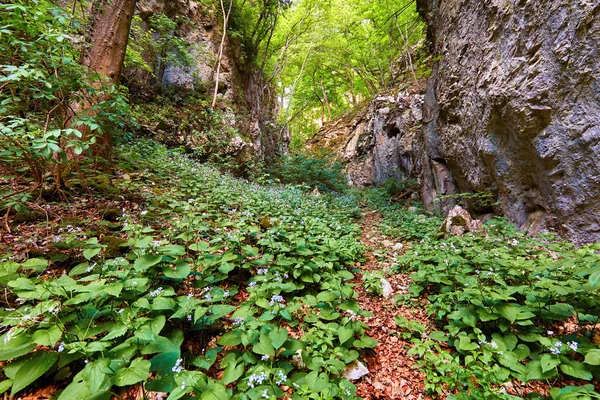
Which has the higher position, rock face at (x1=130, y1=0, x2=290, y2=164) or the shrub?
rock face at (x1=130, y1=0, x2=290, y2=164)

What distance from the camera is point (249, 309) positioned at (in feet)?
7.48

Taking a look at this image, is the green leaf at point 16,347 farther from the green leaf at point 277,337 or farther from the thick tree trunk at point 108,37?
the thick tree trunk at point 108,37

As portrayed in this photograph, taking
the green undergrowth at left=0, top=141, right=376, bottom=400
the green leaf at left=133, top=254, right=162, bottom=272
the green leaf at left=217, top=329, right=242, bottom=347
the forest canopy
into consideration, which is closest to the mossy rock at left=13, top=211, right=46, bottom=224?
the green undergrowth at left=0, top=141, right=376, bottom=400

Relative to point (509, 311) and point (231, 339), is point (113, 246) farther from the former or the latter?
point (509, 311)

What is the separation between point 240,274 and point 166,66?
11.0 metres

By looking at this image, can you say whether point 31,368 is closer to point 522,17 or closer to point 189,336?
point 189,336

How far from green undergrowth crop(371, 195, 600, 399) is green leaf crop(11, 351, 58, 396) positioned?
10.1 feet

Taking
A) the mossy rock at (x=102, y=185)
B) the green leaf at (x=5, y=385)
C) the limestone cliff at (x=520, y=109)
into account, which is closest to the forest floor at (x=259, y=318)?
the green leaf at (x=5, y=385)

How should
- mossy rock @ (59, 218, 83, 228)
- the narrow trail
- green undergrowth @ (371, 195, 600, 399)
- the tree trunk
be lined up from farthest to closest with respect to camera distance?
the tree trunk < mossy rock @ (59, 218, 83, 228) < the narrow trail < green undergrowth @ (371, 195, 600, 399)

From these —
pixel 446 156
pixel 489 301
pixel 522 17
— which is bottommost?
pixel 489 301

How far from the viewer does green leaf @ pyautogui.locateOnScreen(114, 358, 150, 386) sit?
1432mm

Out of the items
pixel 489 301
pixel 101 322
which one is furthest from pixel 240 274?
pixel 489 301

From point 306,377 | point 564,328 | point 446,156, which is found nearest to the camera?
point 306,377

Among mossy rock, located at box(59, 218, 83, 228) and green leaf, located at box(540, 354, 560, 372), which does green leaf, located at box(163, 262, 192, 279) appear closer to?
mossy rock, located at box(59, 218, 83, 228)
